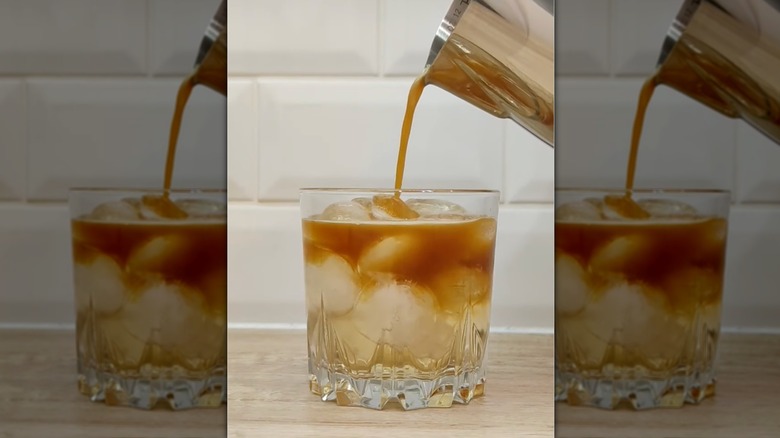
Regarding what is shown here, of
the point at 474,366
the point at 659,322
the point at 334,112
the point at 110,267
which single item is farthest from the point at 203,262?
the point at 334,112

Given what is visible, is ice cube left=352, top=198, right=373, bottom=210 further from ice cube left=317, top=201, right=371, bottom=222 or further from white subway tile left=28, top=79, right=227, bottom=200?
white subway tile left=28, top=79, right=227, bottom=200

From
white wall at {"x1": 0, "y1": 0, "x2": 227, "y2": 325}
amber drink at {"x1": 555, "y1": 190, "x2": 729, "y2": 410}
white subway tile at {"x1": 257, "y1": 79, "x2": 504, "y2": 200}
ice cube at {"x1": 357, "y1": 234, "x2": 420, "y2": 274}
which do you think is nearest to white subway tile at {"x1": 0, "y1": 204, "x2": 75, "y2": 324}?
white wall at {"x1": 0, "y1": 0, "x2": 227, "y2": 325}

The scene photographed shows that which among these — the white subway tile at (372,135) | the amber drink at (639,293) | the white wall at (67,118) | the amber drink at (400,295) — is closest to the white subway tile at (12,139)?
the white wall at (67,118)

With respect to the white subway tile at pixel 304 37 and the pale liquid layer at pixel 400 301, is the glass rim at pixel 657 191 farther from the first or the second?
the white subway tile at pixel 304 37

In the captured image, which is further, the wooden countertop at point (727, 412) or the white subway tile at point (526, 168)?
the white subway tile at point (526, 168)

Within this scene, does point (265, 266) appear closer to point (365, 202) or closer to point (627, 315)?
point (365, 202)

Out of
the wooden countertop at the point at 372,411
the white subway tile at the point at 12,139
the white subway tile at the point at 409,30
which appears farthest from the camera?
the white subway tile at the point at 409,30
